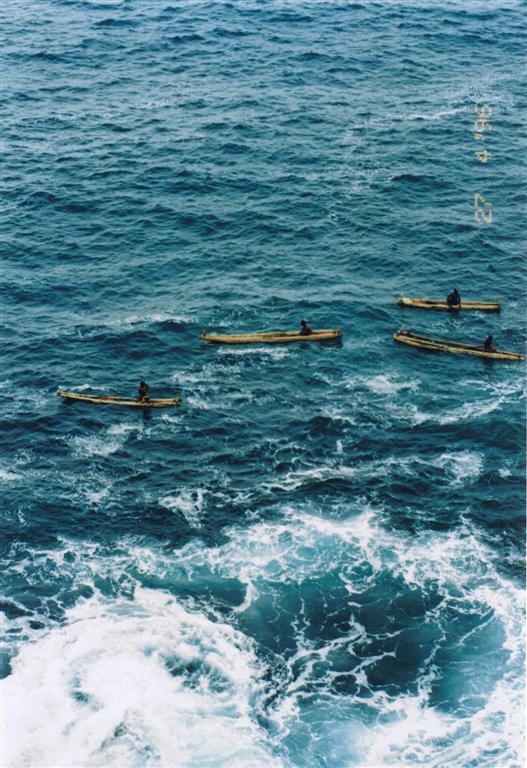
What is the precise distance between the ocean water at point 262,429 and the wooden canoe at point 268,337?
3.83ft

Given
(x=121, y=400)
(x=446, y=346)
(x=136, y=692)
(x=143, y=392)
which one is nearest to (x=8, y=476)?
(x=121, y=400)

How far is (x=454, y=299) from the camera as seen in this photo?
9712 cm

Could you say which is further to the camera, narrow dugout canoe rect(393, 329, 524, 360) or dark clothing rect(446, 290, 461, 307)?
dark clothing rect(446, 290, 461, 307)

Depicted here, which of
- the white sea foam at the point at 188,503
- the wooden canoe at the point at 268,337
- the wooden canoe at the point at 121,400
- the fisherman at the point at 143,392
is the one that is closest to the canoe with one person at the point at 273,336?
the wooden canoe at the point at 268,337

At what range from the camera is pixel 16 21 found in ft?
625

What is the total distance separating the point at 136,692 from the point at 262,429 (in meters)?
30.1

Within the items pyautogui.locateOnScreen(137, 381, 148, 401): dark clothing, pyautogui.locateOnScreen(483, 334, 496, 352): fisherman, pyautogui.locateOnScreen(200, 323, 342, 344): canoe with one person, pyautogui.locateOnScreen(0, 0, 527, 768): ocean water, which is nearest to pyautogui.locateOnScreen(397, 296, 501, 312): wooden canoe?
pyautogui.locateOnScreen(0, 0, 527, 768): ocean water

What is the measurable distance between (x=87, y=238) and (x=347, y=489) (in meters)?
55.9

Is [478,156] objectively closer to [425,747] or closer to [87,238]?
[87,238]

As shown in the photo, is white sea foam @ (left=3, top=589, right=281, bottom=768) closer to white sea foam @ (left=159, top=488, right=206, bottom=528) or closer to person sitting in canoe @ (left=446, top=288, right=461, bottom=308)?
white sea foam @ (left=159, top=488, right=206, bottom=528)

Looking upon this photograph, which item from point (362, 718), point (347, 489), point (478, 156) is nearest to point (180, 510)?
point (347, 489)

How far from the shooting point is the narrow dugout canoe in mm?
91062

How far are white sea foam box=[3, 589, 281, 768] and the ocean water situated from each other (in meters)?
0.18

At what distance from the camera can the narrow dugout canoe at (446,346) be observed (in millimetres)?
91062
